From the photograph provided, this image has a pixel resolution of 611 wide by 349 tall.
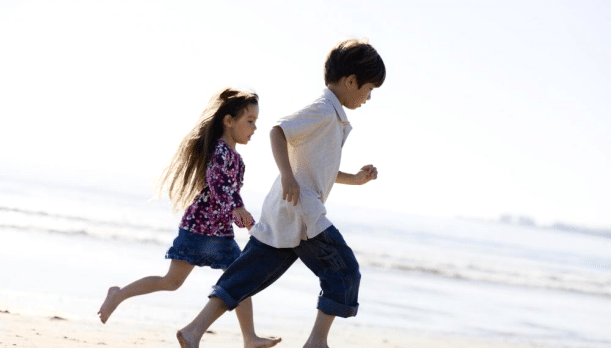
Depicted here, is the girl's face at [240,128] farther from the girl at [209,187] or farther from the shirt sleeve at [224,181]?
the shirt sleeve at [224,181]

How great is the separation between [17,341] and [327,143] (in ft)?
7.42

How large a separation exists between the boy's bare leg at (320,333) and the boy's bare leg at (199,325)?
0.46 metres

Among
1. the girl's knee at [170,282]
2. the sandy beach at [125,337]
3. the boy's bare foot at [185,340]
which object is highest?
the girl's knee at [170,282]

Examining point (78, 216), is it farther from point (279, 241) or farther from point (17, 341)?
point (279, 241)

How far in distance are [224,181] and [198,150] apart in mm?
290

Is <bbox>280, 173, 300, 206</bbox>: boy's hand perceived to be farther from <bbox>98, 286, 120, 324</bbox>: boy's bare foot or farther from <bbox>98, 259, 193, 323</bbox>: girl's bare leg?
<bbox>98, 286, 120, 324</bbox>: boy's bare foot

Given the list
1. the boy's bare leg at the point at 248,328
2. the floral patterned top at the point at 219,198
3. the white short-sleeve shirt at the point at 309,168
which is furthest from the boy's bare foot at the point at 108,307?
the white short-sleeve shirt at the point at 309,168

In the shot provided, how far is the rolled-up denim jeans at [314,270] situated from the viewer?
365 cm

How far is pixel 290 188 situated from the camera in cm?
353

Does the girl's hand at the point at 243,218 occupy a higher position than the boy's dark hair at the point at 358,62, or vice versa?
the boy's dark hair at the point at 358,62

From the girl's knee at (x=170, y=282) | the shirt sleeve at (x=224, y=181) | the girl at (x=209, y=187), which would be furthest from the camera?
the girl's knee at (x=170, y=282)

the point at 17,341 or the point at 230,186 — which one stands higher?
the point at 230,186

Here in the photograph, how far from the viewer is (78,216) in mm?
19016

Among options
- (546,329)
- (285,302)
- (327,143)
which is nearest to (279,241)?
(327,143)
